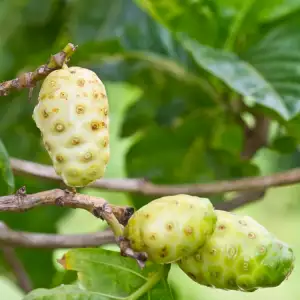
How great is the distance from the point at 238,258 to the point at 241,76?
0.42m

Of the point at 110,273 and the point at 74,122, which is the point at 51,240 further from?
the point at 74,122

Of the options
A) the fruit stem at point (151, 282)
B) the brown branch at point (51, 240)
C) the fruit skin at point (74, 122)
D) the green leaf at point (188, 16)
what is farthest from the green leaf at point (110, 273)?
the green leaf at point (188, 16)

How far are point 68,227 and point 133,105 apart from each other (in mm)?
728

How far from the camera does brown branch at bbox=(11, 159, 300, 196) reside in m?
0.93

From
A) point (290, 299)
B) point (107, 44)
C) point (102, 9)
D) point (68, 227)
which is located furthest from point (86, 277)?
point (290, 299)

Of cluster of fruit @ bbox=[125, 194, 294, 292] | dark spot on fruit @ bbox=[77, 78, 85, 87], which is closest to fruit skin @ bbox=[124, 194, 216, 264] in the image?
cluster of fruit @ bbox=[125, 194, 294, 292]

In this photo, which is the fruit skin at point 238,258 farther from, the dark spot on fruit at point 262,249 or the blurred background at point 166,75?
the blurred background at point 166,75

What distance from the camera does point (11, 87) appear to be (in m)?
0.57

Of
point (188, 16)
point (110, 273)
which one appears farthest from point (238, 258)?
point (188, 16)

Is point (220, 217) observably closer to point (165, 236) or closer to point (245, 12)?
point (165, 236)

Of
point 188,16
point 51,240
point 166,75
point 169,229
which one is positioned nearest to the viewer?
point 169,229

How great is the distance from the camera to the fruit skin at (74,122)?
0.56m

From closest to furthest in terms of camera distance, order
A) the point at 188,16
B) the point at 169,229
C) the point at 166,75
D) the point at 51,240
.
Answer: the point at 169,229 → the point at 51,240 → the point at 188,16 → the point at 166,75

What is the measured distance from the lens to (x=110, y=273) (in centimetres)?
66
